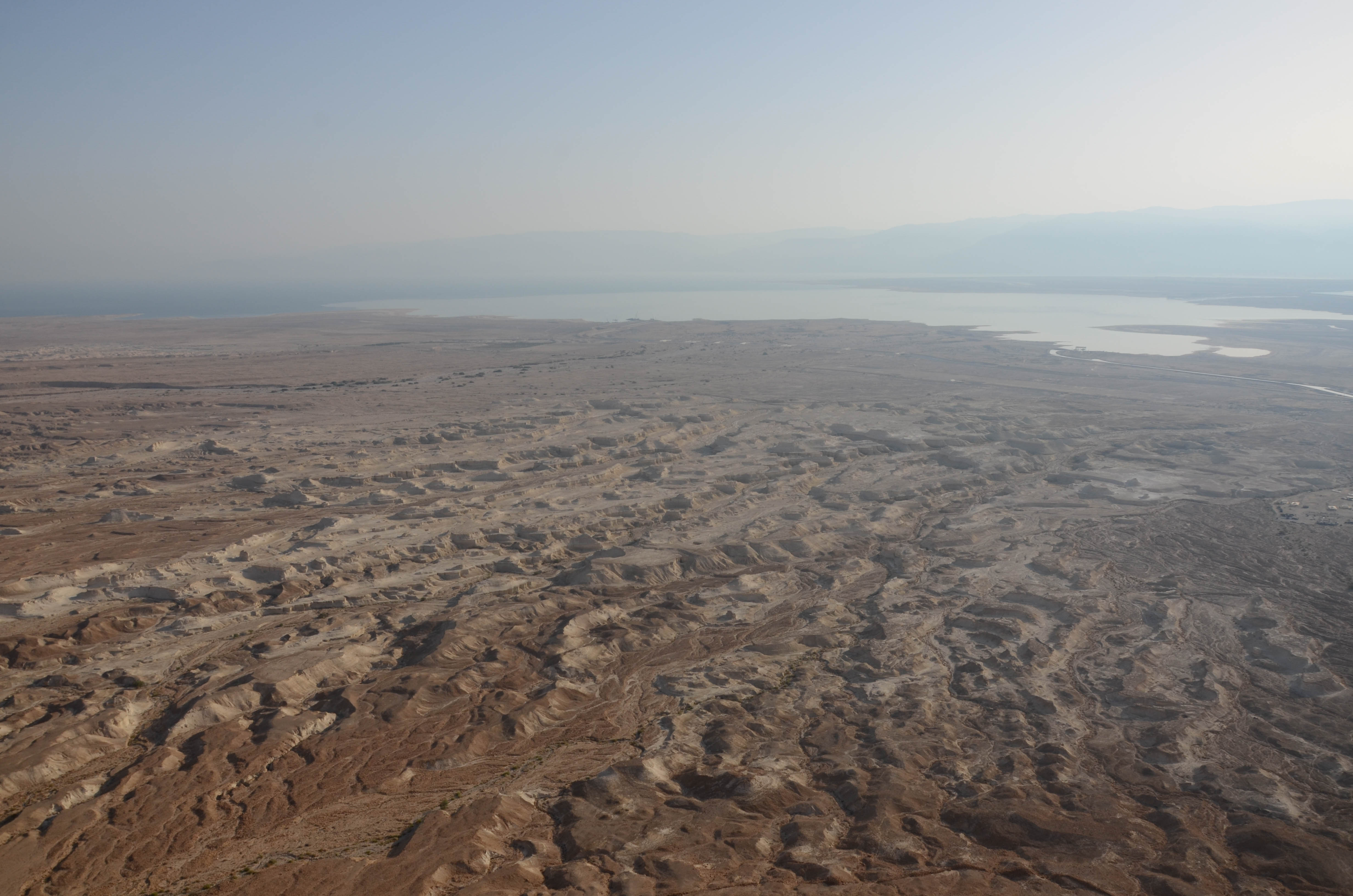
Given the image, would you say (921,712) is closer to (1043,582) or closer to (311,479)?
(1043,582)

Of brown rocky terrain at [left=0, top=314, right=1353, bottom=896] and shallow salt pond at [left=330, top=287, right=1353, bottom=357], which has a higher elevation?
shallow salt pond at [left=330, top=287, right=1353, bottom=357]

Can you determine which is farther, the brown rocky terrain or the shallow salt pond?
the shallow salt pond

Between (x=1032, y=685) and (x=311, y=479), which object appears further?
(x=311, y=479)

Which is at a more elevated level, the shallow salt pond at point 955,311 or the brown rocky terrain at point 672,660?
the shallow salt pond at point 955,311

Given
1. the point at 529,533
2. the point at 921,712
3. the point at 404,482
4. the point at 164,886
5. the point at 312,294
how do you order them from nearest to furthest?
the point at 164,886 < the point at 921,712 < the point at 529,533 < the point at 404,482 < the point at 312,294

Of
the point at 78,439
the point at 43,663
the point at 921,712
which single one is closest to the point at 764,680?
the point at 921,712
